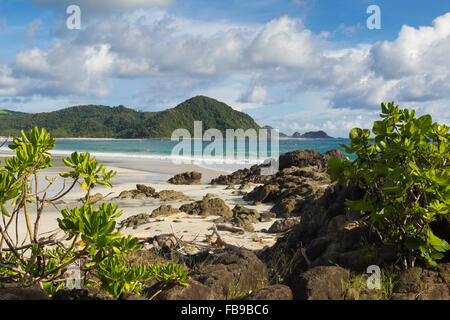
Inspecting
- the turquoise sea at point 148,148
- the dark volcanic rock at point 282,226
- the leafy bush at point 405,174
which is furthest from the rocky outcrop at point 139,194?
the turquoise sea at point 148,148

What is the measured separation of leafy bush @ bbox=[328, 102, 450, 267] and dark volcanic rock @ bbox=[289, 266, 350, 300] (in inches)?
30.7

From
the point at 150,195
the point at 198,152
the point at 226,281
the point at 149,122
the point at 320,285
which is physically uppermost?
the point at 149,122

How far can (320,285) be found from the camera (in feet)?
11.3

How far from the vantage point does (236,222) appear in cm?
899

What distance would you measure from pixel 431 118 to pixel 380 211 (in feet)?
3.70

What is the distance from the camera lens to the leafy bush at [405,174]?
3.54 m

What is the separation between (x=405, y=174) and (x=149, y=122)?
560 feet

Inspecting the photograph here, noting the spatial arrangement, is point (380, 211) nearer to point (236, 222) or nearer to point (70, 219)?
point (70, 219)

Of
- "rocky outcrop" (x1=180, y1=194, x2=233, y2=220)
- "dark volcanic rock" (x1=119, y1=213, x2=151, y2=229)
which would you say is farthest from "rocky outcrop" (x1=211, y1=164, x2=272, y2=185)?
"dark volcanic rock" (x1=119, y1=213, x2=151, y2=229)

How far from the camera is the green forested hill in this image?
16638 cm

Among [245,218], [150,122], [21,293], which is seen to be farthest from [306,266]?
[150,122]

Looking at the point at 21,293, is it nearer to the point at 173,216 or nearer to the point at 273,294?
the point at 273,294

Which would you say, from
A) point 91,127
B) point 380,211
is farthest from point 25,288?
point 91,127

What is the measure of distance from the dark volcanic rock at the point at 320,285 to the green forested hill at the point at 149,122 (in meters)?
156
